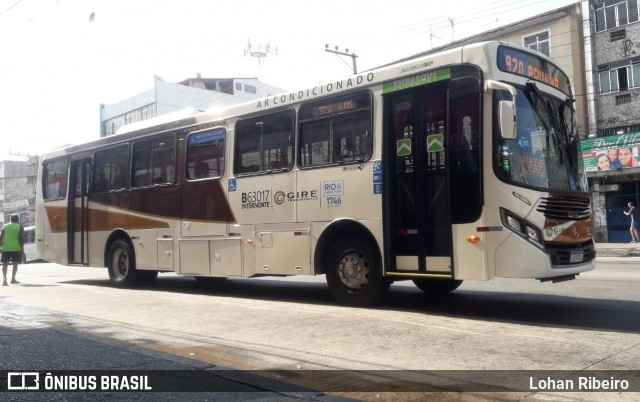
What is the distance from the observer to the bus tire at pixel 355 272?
316 inches

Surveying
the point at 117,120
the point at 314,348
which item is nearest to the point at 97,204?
the point at 314,348

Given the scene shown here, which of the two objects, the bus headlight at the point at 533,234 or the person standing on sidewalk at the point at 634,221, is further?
the person standing on sidewalk at the point at 634,221

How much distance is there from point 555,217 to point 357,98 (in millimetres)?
3251

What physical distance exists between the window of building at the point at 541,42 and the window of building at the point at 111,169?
20.1 meters

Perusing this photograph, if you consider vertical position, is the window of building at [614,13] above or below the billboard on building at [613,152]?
above

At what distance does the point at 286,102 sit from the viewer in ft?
30.7

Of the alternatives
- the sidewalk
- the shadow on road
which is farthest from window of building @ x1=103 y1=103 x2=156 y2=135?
the shadow on road

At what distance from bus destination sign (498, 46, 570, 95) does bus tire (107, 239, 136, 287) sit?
8771 millimetres

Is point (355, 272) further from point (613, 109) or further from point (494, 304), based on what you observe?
point (613, 109)

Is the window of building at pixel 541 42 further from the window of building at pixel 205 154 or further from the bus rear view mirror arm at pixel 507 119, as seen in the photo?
the bus rear view mirror arm at pixel 507 119

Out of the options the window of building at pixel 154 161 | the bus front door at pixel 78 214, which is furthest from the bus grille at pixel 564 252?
the bus front door at pixel 78 214

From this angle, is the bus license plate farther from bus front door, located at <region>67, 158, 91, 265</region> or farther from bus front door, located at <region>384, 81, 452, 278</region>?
bus front door, located at <region>67, 158, 91, 265</region>

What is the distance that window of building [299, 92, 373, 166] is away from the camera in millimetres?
8219

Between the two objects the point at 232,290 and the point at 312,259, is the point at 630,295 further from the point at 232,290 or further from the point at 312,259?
the point at 232,290
